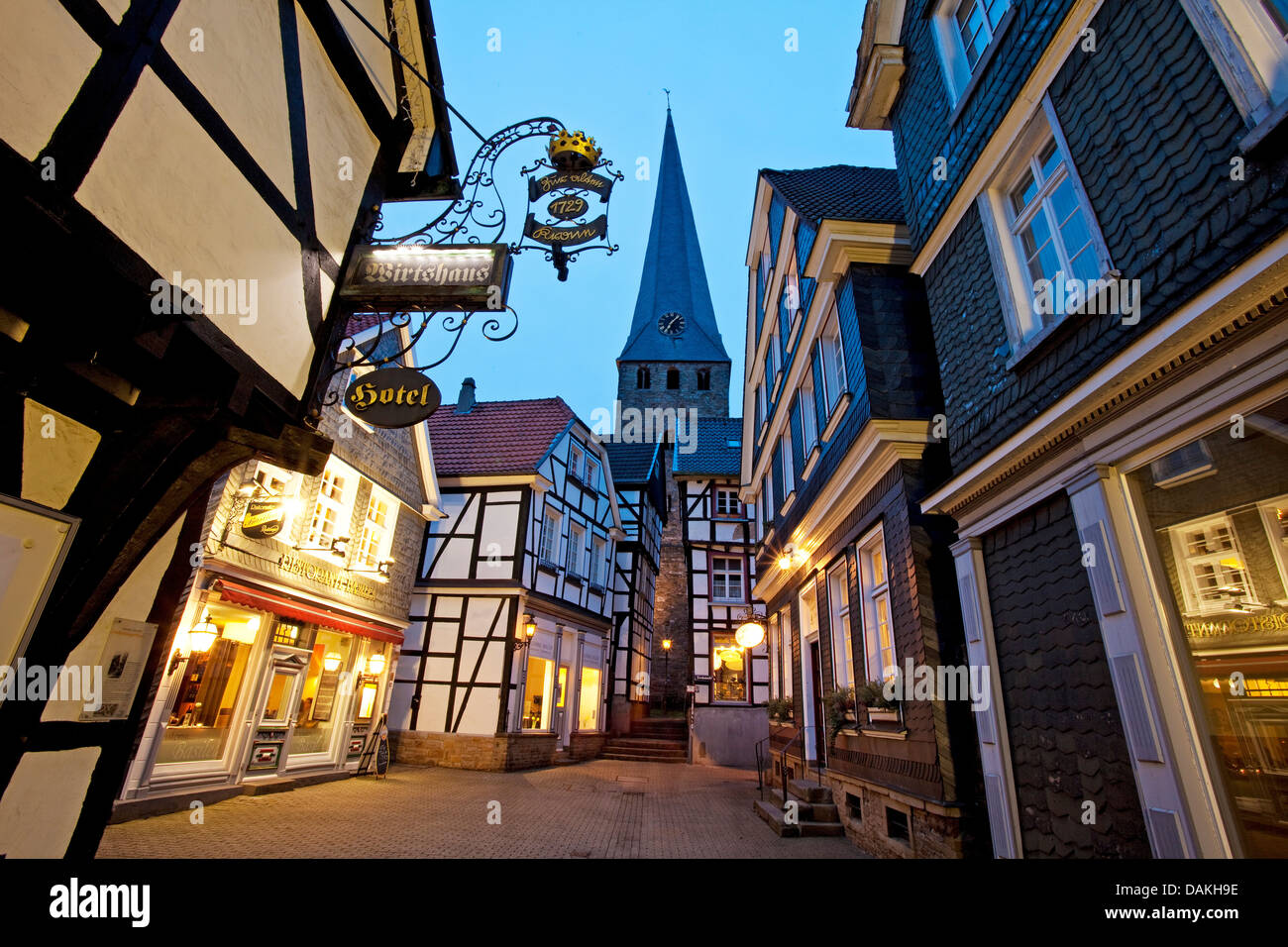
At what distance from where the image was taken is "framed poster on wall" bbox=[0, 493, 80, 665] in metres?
3.11

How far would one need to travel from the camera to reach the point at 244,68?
13.9 feet

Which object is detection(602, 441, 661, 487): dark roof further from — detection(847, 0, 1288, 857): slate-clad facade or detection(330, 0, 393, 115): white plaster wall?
detection(847, 0, 1288, 857): slate-clad facade

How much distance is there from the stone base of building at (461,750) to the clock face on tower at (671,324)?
36784 millimetres

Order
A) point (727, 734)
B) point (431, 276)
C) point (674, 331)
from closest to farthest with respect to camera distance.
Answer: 1. point (431, 276)
2. point (727, 734)
3. point (674, 331)

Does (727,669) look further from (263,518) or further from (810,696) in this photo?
(263,518)

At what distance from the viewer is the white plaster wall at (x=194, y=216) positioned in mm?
3227

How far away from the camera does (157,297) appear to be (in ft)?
10.4

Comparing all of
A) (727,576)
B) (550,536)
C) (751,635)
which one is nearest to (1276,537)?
(751,635)

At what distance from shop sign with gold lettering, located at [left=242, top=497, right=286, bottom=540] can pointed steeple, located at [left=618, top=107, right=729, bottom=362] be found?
3770 centimetres

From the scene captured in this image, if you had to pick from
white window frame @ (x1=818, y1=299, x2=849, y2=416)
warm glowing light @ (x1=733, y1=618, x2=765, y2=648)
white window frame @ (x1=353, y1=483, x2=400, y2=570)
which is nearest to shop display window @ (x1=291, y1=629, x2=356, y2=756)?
white window frame @ (x1=353, y1=483, x2=400, y2=570)

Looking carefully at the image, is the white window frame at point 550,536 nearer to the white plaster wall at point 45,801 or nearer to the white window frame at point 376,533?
the white window frame at point 376,533

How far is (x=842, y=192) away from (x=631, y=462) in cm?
1830
